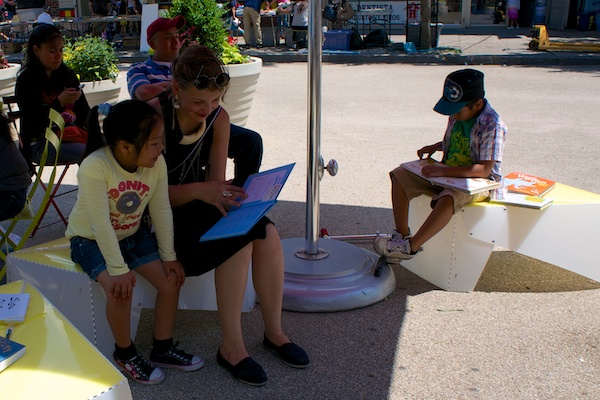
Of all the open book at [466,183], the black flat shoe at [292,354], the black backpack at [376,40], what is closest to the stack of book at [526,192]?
the open book at [466,183]

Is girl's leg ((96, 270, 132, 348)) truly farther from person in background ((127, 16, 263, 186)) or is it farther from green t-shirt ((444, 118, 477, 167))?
green t-shirt ((444, 118, 477, 167))

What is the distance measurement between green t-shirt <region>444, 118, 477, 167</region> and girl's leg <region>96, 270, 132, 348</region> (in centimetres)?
193

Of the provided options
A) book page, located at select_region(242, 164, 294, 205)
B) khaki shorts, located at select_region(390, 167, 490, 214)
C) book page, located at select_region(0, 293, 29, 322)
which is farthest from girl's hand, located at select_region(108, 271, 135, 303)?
khaki shorts, located at select_region(390, 167, 490, 214)

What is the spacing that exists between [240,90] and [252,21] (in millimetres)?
9768

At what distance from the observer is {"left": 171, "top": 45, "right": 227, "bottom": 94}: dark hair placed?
283cm

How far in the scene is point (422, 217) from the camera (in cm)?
375

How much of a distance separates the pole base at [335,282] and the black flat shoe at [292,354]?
438 mm

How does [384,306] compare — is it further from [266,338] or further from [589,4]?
[589,4]

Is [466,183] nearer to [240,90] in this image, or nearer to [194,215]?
[194,215]

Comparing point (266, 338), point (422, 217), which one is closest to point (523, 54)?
point (422, 217)

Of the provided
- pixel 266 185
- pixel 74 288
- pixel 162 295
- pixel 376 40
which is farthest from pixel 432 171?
pixel 376 40

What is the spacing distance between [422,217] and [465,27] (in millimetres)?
18445

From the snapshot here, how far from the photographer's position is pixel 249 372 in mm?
2797

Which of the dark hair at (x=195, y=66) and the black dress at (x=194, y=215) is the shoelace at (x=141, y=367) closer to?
the black dress at (x=194, y=215)
